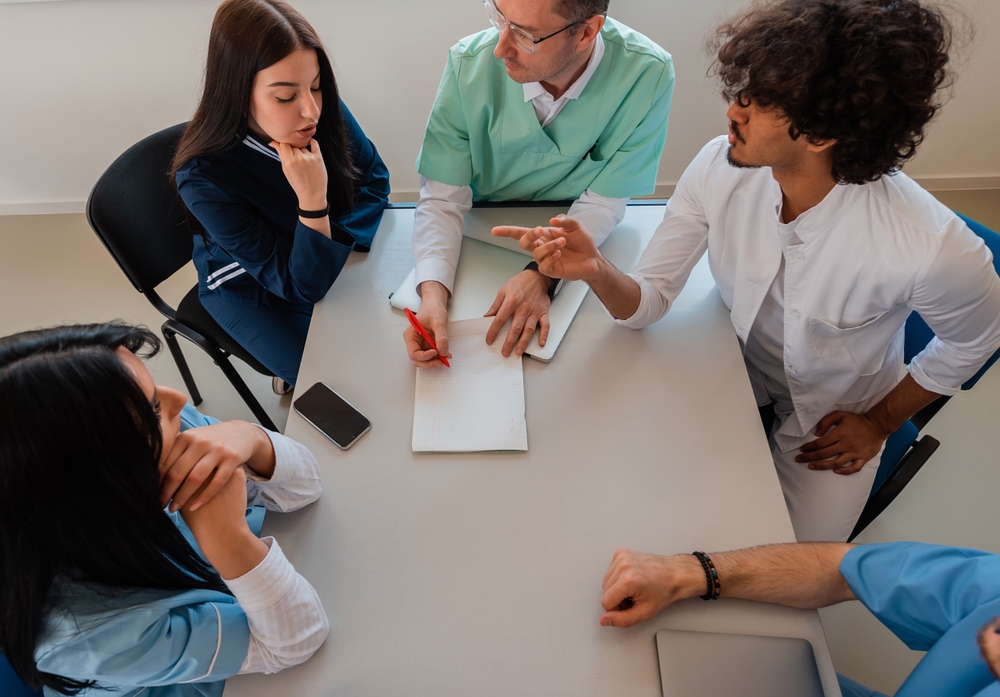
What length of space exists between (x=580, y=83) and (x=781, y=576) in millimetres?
1050

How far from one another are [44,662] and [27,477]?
252 millimetres

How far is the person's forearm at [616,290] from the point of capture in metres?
1.14

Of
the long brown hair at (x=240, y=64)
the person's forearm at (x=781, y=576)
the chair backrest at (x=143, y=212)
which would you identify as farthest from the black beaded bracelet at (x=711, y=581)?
the chair backrest at (x=143, y=212)

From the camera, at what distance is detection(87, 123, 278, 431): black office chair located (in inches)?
55.6

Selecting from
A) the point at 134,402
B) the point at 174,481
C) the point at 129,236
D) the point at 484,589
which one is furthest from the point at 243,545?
the point at 129,236

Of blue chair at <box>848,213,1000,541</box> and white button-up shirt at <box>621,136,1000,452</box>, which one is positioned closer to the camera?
white button-up shirt at <box>621,136,1000,452</box>

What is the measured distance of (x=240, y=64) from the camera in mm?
1176

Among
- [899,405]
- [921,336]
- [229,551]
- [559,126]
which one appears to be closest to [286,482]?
[229,551]

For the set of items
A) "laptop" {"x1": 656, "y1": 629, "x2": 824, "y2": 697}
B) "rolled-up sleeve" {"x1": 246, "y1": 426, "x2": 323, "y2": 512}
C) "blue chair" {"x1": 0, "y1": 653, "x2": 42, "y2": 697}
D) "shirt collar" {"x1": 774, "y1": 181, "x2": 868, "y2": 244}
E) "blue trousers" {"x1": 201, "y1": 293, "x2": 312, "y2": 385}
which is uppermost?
"shirt collar" {"x1": 774, "y1": 181, "x2": 868, "y2": 244}

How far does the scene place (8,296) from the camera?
2.43 meters

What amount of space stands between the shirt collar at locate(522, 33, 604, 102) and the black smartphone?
77 centimetres

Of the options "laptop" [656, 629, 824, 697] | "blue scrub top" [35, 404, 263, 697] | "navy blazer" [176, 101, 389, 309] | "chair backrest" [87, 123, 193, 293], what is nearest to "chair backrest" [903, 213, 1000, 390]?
"laptop" [656, 629, 824, 697]

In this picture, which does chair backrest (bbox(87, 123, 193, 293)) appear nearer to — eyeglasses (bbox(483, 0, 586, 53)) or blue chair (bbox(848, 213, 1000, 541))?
eyeglasses (bbox(483, 0, 586, 53))

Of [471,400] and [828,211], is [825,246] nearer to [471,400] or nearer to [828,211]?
[828,211]
